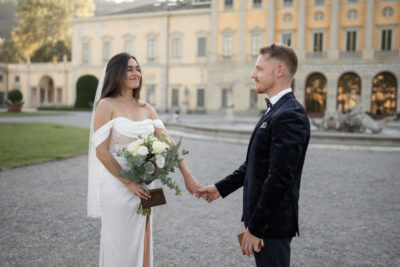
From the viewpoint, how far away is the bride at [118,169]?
2307 millimetres

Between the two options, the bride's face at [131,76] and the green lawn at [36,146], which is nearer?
the bride's face at [131,76]

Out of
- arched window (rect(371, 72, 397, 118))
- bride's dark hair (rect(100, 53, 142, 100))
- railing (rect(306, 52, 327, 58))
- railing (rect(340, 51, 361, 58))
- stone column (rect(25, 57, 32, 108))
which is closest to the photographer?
bride's dark hair (rect(100, 53, 142, 100))

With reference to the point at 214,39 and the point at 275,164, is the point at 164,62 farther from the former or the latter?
the point at 275,164

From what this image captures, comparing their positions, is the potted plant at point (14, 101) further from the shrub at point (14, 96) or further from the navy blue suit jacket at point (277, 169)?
the navy blue suit jacket at point (277, 169)

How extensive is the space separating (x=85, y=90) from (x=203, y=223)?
31.6 meters

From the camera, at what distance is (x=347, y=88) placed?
2953 cm

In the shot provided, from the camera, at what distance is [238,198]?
5.09 metres

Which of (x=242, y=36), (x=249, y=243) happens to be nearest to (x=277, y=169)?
(x=249, y=243)

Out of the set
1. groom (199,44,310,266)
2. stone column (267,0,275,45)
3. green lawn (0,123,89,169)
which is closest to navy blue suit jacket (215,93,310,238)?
groom (199,44,310,266)

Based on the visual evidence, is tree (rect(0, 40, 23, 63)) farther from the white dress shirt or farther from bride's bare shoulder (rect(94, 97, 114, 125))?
the white dress shirt

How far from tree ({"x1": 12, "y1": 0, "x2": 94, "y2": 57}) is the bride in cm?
5583

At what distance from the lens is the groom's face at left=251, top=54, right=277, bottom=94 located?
189cm

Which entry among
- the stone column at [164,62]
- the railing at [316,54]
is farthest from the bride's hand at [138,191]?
the stone column at [164,62]

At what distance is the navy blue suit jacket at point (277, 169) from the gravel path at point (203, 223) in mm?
1297
